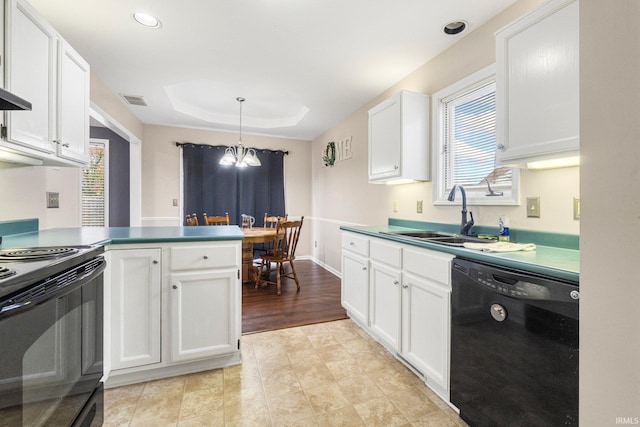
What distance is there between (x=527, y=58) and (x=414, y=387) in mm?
1975

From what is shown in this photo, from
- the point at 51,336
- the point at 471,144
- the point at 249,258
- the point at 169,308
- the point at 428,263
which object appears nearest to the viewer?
the point at 51,336

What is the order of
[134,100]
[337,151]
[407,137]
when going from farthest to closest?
[337,151], [134,100], [407,137]

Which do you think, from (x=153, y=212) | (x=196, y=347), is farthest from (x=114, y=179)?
(x=196, y=347)

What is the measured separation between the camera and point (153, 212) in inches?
187

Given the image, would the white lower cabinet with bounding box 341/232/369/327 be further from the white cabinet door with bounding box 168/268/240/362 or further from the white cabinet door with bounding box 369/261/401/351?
the white cabinet door with bounding box 168/268/240/362

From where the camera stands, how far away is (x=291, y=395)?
1.73 meters

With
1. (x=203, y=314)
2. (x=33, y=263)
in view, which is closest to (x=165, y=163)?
(x=203, y=314)

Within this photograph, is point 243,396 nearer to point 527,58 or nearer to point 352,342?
point 352,342

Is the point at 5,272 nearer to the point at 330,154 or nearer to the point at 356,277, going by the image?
the point at 356,277

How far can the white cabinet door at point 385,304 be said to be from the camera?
203cm

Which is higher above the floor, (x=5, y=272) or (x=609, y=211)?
(x=609, y=211)

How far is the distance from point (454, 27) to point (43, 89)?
267 centimetres

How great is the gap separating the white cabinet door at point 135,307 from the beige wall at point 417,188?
7.25ft

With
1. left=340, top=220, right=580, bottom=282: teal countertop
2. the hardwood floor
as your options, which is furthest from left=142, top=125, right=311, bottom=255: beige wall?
left=340, top=220, right=580, bottom=282: teal countertop
